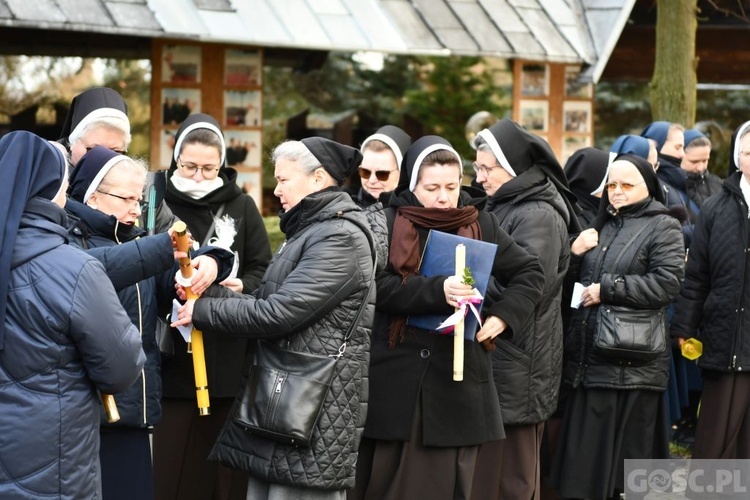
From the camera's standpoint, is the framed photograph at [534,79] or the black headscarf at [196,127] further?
the framed photograph at [534,79]

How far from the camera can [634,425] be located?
6582mm

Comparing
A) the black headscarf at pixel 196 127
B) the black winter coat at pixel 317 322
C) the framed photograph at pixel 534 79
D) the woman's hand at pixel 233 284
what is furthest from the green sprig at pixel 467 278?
the framed photograph at pixel 534 79

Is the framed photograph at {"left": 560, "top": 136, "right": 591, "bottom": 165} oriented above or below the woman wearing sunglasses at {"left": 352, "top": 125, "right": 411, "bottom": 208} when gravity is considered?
above

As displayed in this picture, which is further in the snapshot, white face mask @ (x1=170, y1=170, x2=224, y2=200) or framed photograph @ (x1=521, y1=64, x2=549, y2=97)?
framed photograph @ (x1=521, y1=64, x2=549, y2=97)

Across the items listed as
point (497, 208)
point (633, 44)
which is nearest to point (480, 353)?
point (497, 208)

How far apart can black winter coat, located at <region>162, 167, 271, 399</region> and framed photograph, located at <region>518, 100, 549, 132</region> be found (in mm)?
8163

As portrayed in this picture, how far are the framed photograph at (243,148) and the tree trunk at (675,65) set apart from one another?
4.12 meters

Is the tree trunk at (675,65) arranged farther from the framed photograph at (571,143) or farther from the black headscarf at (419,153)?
the black headscarf at (419,153)

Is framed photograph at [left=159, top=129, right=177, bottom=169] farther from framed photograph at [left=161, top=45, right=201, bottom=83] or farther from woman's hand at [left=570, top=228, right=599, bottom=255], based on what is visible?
woman's hand at [left=570, top=228, right=599, bottom=255]

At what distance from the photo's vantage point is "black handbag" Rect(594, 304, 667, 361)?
6.40 metres

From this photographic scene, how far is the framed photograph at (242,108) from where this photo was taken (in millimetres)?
11969

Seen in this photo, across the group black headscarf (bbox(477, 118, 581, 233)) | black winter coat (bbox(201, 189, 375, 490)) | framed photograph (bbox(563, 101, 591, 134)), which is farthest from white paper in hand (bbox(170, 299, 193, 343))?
framed photograph (bbox(563, 101, 591, 134))

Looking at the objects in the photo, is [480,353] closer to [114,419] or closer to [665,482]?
[114,419]

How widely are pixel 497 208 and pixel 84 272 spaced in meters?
2.66
